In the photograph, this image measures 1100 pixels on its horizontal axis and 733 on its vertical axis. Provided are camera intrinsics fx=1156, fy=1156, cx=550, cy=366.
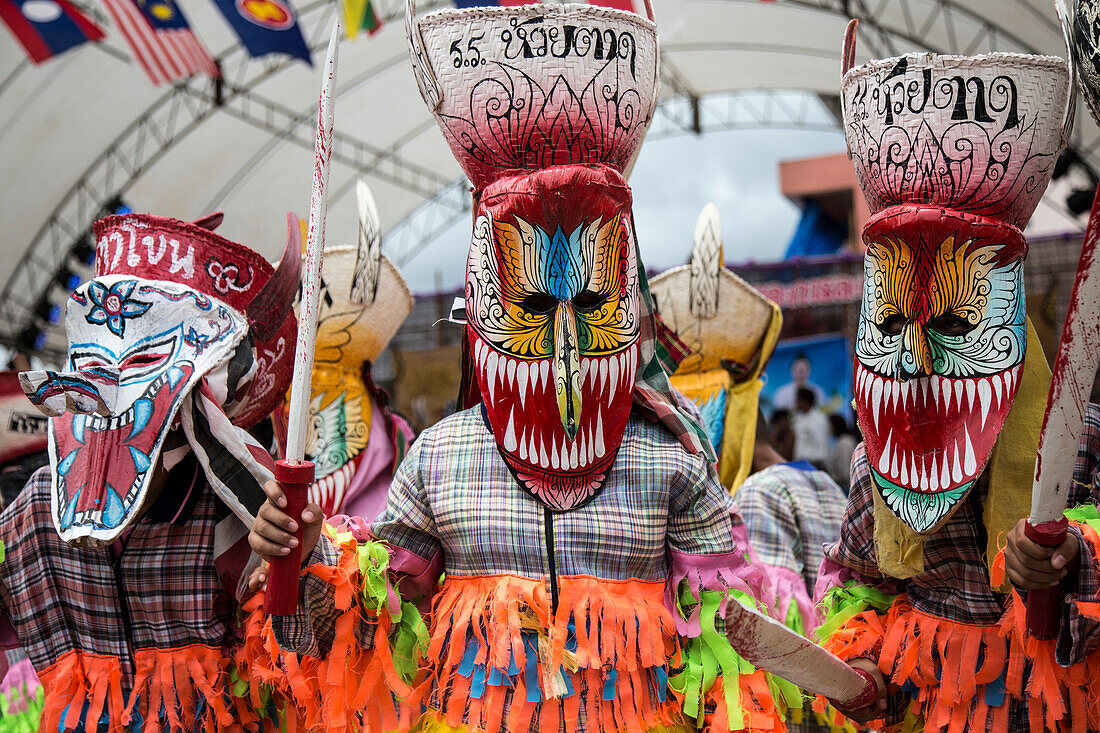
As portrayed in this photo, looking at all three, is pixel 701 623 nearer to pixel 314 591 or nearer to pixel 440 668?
pixel 440 668

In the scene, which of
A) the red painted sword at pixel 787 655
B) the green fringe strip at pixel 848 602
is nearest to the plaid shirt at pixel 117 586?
the red painted sword at pixel 787 655

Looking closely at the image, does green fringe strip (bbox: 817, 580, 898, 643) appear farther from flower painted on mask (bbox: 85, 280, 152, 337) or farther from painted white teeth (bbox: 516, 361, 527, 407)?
flower painted on mask (bbox: 85, 280, 152, 337)

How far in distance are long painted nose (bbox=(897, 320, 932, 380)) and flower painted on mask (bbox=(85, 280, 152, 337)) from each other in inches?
65.0

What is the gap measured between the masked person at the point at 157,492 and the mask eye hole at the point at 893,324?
1.35 metres

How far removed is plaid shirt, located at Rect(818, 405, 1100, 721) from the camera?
2410 mm

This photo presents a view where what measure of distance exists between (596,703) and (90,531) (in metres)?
1.10

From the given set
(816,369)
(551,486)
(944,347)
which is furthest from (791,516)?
(816,369)

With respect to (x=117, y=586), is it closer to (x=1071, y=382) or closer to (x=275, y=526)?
(x=275, y=526)

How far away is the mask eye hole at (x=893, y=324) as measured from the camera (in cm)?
244

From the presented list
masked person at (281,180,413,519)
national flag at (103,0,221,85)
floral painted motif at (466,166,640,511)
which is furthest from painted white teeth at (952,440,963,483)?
national flag at (103,0,221,85)

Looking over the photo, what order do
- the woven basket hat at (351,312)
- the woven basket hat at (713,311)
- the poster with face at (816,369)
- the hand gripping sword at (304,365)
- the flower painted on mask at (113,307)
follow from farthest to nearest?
the poster with face at (816,369), the woven basket hat at (713,311), the woven basket hat at (351,312), the flower painted on mask at (113,307), the hand gripping sword at (304,365)

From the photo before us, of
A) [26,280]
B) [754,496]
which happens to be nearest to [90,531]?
[754,496]

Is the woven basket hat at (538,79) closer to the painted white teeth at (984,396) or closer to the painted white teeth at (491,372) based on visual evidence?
the painted white teeth at (491,372)

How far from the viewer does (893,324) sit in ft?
8.06
